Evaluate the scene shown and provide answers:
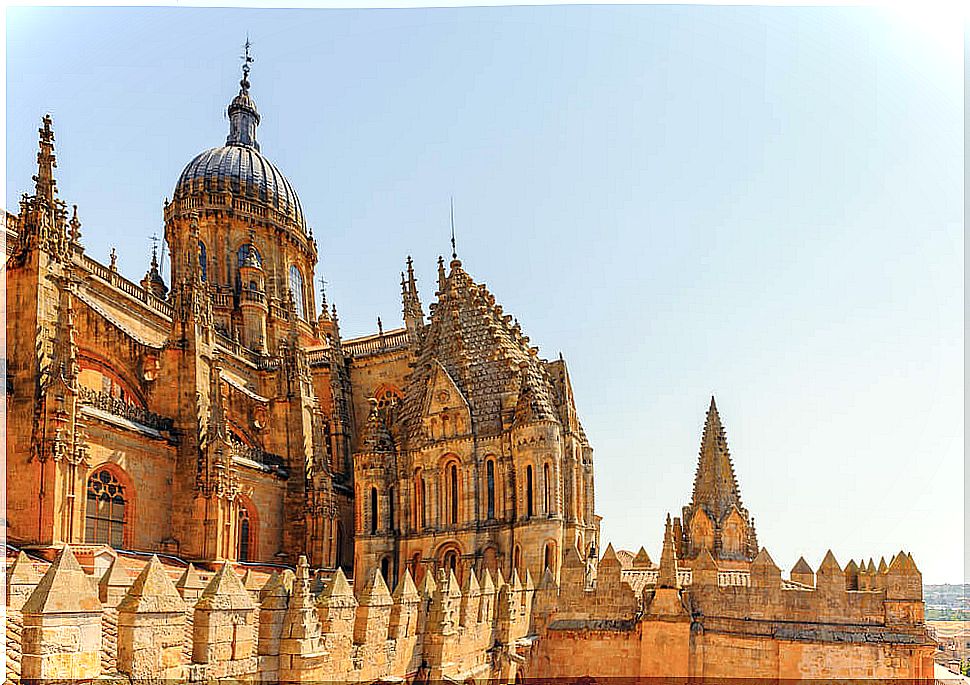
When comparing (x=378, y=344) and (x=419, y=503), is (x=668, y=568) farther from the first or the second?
(x=378, y=344)

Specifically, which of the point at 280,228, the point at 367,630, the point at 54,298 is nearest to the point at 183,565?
the point at 54,298

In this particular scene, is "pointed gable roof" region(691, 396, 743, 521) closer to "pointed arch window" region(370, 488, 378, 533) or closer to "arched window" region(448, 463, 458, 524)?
"arched window" region(448, 463, 458, 524)

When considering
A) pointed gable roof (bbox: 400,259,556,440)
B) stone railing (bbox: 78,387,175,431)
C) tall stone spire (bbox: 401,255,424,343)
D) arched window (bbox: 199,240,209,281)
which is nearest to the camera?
stone railing (bbox: 78,387,175,431)

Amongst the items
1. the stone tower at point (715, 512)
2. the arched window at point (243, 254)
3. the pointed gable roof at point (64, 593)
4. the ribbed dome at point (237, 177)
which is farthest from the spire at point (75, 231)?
the stone tower at point (715, 512)

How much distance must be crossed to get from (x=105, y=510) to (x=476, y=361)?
1027 cm

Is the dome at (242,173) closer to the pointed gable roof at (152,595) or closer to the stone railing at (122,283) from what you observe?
the stone railing at (122,283)

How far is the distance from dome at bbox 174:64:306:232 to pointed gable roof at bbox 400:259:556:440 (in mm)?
16632

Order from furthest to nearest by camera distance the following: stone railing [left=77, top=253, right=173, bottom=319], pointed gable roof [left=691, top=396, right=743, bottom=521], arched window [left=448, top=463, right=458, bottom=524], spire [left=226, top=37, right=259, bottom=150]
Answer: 1. spire [left=226, top=37, right=259, bottom=150]
2. pointed gable roof [left=691, top=396, right=743, bottom=521]
3. stone railing [left=77, top=253, right=173, bottom=319]
4. arched window [left=448, top=463, right=458, bottom=524]

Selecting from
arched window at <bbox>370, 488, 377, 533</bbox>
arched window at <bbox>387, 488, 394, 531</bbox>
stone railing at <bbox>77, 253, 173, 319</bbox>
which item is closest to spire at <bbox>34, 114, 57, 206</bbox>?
stone railing at <bbox>77, 253, 173, 319</bbox>

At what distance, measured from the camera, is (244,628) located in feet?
34.3

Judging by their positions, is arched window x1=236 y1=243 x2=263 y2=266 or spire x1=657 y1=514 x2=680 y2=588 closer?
spire x1=657 y1=514 x2=680 y2=588

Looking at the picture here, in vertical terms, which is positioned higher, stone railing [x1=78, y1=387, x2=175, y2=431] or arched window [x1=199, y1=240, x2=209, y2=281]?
arched window [x1=199, y1=240, x2=209, y2=281]

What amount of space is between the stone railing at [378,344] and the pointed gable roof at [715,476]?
11530mm

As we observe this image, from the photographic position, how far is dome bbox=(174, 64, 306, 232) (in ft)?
126
